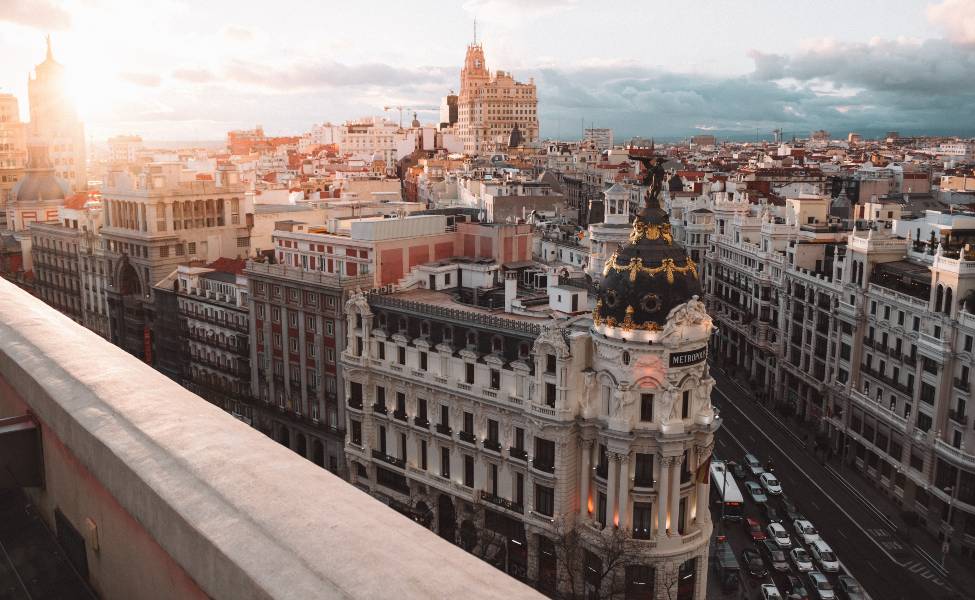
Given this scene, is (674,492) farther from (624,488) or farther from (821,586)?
(821,586)

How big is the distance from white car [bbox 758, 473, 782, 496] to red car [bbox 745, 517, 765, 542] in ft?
13.6

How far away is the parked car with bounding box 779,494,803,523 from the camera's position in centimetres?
6353

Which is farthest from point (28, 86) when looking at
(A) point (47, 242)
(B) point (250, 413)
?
(B) point (250, 413)

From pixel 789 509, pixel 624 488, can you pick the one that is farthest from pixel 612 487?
pixel 789 509

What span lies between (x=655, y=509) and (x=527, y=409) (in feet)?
29.7

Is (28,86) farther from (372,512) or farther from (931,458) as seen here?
(372,512)

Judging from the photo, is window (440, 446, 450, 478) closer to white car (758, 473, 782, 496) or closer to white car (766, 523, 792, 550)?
white car (766, 523, 792, 550)

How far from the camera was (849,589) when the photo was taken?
53000mm

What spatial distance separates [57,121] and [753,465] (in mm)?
158549

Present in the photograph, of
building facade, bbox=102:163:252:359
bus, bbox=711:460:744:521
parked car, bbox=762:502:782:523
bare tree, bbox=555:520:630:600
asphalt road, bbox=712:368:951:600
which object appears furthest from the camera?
building facade, bbox=102:163:252:359

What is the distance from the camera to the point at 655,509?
49.6 m

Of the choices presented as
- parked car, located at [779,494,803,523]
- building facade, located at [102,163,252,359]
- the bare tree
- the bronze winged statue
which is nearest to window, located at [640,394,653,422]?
the bare tree

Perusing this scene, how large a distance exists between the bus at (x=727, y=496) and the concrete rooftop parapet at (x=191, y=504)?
5871 cm

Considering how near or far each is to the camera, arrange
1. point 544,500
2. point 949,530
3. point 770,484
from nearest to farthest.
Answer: point 544,500 < point 949,530 < point 770,484
